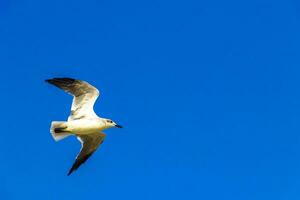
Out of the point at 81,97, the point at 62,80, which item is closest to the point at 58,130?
the point at 81,97

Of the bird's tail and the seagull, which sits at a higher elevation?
the seagull

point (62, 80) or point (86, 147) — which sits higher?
point (62, 80)

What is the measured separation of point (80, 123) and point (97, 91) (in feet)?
3.91

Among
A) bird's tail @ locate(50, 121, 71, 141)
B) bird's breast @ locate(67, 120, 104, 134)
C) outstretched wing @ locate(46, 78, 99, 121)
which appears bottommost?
bird's tail @ locate(50, 121, 71, 141)

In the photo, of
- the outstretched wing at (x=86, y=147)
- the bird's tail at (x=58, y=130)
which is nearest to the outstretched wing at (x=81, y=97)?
the bird's tail at (x=58, y=130)

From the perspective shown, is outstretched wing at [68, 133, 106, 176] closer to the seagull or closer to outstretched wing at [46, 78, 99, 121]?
the seagull

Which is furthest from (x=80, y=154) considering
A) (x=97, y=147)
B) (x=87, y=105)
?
(x=87, y=105)

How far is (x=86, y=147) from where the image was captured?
82.2 ft

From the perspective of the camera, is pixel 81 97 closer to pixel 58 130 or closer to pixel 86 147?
pixel 58 130

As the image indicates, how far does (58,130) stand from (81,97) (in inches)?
52.1

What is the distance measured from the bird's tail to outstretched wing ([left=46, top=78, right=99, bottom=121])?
54 centimetres

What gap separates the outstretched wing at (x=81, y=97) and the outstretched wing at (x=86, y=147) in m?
1.42

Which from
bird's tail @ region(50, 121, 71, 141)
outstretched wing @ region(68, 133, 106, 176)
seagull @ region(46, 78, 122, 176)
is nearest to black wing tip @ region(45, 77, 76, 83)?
seagull @ region(46, 78, 122, 176)

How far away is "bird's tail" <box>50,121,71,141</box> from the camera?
23219 millimetres
